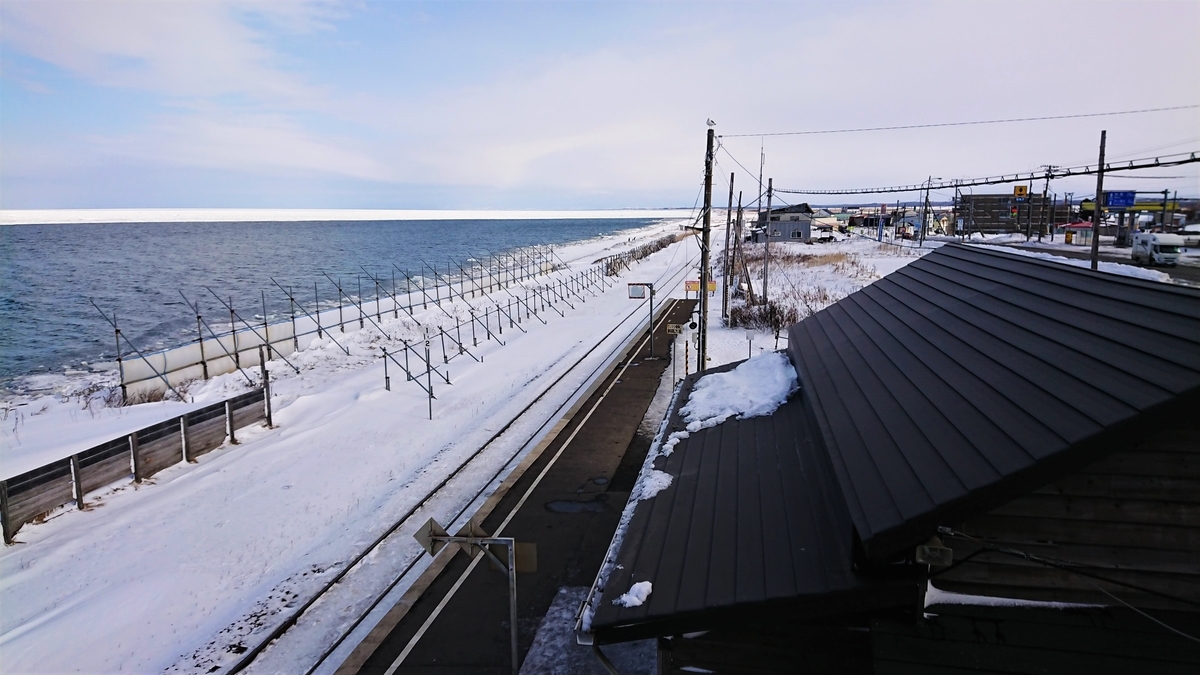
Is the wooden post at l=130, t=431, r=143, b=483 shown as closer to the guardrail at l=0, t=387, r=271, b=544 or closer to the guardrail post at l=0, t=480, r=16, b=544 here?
the guardrail at l=0, t=387, r=271, b=544

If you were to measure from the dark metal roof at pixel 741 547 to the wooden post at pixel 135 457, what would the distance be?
37.8 ft

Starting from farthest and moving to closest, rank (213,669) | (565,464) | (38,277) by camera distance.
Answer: (38,277), (565,464), (213,669)

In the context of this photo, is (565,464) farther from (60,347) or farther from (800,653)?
(60,347)

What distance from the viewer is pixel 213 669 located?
7.85m

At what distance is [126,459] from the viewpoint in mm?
13055

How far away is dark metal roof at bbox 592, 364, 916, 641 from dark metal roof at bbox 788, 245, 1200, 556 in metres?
0.53

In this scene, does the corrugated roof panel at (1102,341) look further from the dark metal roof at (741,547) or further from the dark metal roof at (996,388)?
the dark metal roof at (741,547)

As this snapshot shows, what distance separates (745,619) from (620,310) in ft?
104

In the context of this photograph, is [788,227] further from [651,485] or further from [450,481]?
[651,485]

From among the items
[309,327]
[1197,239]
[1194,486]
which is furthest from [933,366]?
[1197,239]

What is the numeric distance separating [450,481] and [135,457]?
665cm

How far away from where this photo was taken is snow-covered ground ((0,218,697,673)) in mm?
8508

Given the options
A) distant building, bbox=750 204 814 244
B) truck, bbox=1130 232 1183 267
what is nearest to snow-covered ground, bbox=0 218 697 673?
truck, bbox=1130 232 1183 267

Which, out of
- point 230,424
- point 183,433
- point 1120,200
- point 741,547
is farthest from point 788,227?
point 741,547
